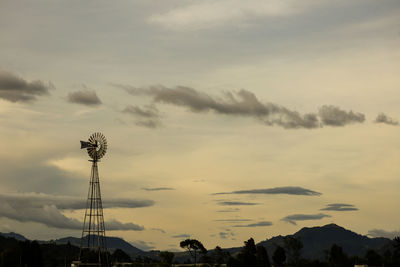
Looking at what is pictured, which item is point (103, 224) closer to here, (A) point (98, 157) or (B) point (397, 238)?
(A) point (98, 157)

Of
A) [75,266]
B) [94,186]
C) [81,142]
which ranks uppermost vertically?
[81,142]

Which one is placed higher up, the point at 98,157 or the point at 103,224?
the point at 98,157

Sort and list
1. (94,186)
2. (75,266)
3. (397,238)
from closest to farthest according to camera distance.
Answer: (94,186) < (397,238) < (75,266)

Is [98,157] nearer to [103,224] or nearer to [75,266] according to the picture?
[103,224]

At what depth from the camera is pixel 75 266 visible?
190 m

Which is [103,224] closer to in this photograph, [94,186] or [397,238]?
[94,186]

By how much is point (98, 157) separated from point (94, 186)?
7.42 metres

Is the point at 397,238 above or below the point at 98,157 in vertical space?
below

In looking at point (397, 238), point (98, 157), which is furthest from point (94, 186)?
point (397, 238)

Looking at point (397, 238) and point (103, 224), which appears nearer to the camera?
point (103, 224)

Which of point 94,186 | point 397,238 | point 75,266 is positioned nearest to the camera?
point 94,186

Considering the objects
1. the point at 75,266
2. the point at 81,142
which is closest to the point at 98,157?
the point at 81,142

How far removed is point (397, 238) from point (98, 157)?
88.3 m

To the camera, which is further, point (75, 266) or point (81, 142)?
point (75, 266)
